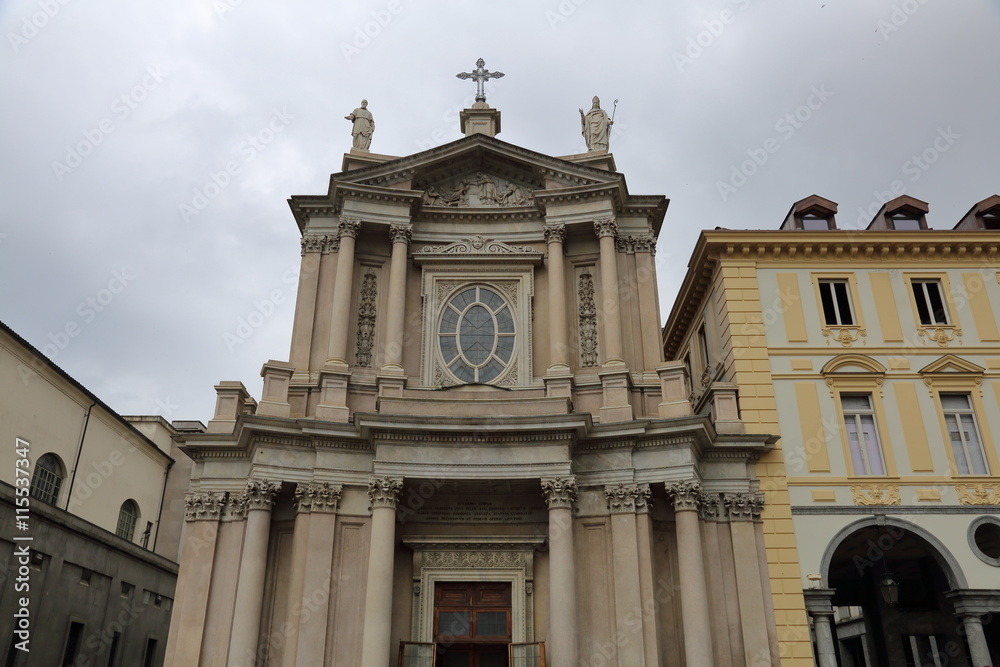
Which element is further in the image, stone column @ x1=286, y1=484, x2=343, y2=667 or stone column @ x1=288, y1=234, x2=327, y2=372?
stone column @ x1=288, y1=234, x2=327, y2=372

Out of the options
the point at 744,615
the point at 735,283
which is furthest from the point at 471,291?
the point at 744,615

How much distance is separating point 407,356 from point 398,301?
1.59 metres

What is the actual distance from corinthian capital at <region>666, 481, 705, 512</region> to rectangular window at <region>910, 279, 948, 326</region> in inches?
336

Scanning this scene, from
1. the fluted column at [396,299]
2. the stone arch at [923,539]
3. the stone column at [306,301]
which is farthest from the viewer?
the stone column at [306,301]

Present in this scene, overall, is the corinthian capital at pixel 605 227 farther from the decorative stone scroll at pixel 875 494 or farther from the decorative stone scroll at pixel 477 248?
the decorative stone scroll at pixel 875 494

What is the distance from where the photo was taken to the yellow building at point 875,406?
19.4 meters

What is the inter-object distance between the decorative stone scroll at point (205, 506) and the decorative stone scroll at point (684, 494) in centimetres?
1103

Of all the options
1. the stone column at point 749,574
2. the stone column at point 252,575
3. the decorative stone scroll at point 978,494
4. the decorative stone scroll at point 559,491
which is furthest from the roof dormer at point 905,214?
the stone column at point 252,575

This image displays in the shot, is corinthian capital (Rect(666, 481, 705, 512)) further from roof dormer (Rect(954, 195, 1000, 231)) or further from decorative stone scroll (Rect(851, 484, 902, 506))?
roof dormer (Rect(954, 195, 1000, 231))

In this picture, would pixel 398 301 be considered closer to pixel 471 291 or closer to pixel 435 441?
pixel 471 291

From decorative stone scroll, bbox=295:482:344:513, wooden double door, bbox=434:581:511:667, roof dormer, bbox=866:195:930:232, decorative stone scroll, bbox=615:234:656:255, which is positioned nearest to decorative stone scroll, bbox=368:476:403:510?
decorative stone scroll, bbox=295:482:344:513

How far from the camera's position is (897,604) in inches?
922

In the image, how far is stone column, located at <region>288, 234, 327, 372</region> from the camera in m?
21.8

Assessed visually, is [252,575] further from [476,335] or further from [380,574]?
[476,335]
